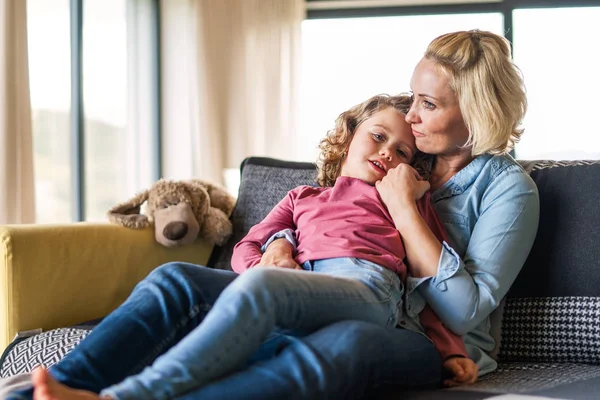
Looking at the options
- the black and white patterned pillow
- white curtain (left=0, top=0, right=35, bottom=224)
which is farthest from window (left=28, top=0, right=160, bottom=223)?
the black and white patterned pillow

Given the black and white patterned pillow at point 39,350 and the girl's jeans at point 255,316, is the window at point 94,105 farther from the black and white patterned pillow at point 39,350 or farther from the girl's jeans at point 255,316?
the girl's jeans at point 255,316

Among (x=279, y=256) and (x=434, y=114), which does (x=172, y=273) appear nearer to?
(x=279, y=256)

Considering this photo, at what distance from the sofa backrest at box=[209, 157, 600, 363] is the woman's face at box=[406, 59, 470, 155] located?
25cm

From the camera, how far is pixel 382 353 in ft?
3.83

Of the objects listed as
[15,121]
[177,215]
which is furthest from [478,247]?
[15,121]

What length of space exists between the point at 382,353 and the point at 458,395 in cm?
17

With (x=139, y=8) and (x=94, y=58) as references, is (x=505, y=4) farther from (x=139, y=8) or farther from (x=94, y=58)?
(x=94, y=58)

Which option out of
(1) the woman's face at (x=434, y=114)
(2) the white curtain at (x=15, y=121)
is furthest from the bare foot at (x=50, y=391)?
(2) the white curtain at (x=15, y=121)

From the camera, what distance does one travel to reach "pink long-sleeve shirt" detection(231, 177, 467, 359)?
4.65ft

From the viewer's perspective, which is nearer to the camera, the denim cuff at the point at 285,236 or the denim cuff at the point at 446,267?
the denim cuff at the point at 446,267

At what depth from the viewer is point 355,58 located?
4.89 m

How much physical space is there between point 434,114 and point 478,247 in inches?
12.0

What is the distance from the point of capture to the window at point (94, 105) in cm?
332

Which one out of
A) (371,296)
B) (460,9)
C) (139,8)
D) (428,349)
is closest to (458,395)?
(428,349)
